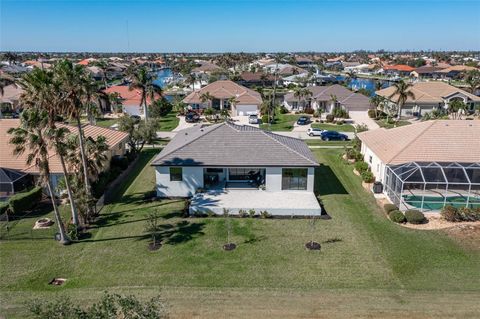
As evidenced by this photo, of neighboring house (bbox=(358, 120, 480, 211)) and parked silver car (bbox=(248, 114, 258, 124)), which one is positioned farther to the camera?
parked silver car (bbox=(248, 114, 258, 124))

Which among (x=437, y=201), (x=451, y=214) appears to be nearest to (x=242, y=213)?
(x=451, y=214)

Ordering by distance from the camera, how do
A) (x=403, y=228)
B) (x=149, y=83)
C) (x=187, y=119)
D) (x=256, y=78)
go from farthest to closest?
(x=256, y=78)
(x=187, y=119)
(x=149, y=83)
(x=403, y=228)

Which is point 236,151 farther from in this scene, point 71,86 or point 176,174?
point 71,86

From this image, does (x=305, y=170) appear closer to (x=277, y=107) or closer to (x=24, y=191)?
(x=24, y=191)

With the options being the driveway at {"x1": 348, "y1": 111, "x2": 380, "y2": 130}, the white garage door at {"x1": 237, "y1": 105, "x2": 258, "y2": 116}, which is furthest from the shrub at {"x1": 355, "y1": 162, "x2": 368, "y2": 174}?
the white garage door at {"x1": 237, "y1": 105, "x2": 258, "y2": 116}

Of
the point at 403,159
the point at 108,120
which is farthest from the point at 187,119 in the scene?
the point at 403,159

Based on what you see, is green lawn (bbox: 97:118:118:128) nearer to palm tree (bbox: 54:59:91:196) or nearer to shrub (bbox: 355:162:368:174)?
palm tree (bbox: 54:59:91:196)
